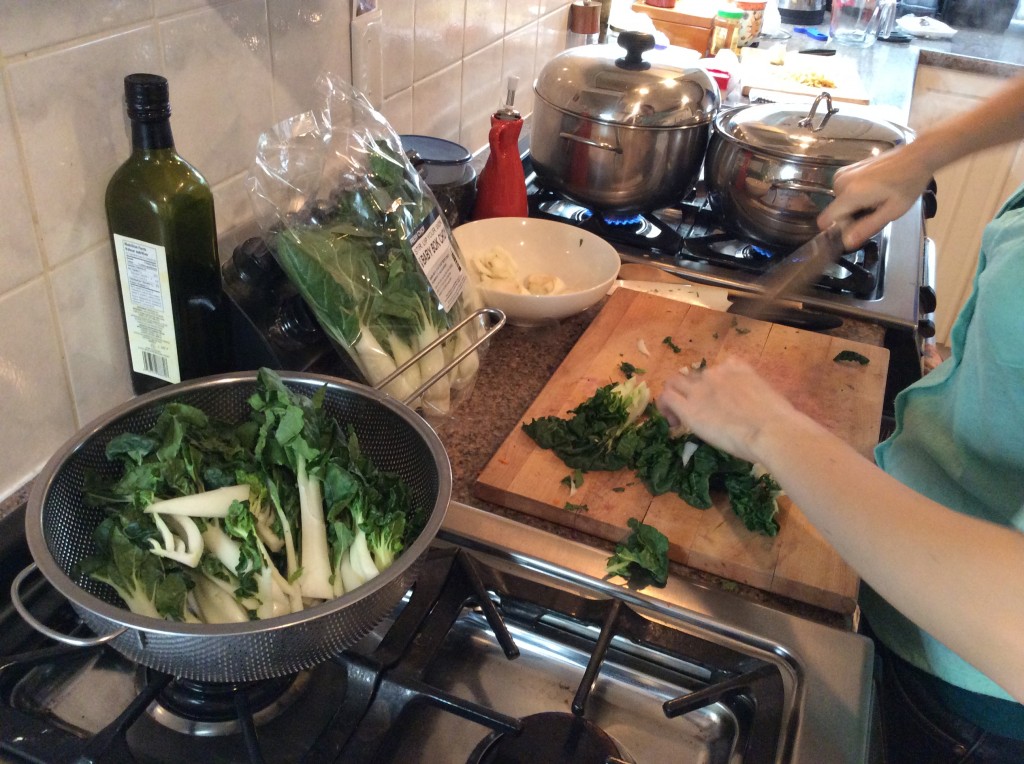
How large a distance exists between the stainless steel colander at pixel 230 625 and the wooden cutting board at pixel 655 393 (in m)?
0.17

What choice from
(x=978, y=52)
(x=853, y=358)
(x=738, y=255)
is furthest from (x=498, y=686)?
(x=978, y=52)

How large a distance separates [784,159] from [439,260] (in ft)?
1.72

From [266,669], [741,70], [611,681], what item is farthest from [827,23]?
[266,669]

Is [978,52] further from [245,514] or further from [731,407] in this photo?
[245,514]

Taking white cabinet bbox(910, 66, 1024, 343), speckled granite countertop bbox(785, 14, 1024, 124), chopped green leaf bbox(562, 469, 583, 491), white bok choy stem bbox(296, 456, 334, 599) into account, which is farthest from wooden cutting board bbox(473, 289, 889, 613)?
white cabinet bbox(910, 66, 1024, 343)

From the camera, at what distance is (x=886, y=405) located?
1120 mm

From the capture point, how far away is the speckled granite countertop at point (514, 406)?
781mm

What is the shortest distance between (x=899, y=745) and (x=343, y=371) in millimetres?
689

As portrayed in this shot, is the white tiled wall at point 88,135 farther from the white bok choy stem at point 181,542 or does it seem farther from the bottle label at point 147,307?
the white bok choy stem at point 181,542

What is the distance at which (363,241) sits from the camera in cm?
88

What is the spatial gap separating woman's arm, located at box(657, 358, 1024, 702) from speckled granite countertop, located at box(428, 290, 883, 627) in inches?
6.4

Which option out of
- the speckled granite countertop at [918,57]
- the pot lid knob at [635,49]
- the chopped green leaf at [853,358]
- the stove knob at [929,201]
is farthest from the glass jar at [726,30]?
the chopped green leaf at [853,358]

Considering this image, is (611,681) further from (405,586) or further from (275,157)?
(275,157)

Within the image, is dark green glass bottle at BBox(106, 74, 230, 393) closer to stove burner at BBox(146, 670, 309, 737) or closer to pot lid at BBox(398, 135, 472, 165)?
stove burner at BBox(146, 670, 309, 737)
